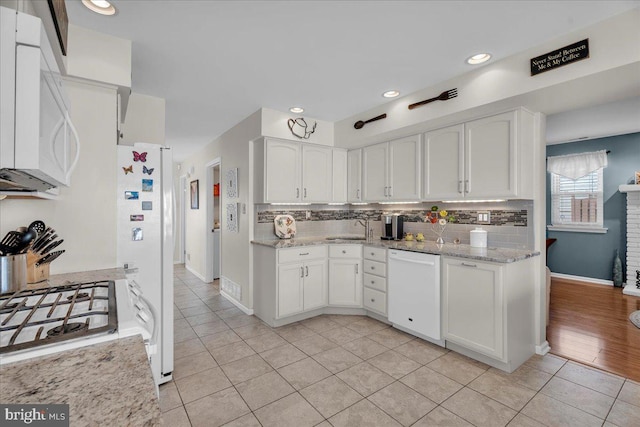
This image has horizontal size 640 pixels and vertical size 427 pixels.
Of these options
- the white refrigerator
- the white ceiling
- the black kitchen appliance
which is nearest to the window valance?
the black kitchen appliance

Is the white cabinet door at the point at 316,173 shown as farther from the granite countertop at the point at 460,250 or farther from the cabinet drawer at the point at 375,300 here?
the cabinet drawer at the point at 375,300

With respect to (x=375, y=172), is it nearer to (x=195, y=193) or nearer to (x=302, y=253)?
(x=302, y=253)

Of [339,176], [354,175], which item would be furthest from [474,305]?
[339,176]

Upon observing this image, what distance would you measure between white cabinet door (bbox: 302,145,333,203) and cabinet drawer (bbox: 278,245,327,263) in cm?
68

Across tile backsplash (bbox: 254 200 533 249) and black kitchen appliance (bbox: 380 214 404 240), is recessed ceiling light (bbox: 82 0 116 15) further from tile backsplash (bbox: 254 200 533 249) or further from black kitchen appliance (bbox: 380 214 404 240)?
black kitchen appliance (bbox: 380 214 404 240)

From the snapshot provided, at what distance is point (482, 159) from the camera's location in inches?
107

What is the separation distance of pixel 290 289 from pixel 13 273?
2360 mm

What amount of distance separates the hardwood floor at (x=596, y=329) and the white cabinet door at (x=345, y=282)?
1967 mm

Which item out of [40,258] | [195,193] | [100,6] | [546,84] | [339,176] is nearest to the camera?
[40,258]

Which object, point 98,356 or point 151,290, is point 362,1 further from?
point 151,290

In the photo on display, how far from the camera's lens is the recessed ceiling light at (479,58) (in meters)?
2.30

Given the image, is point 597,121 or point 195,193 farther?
point 195,193

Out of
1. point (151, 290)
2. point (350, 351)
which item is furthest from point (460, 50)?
point (151, 290)

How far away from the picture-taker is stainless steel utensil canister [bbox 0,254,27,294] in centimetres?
135
